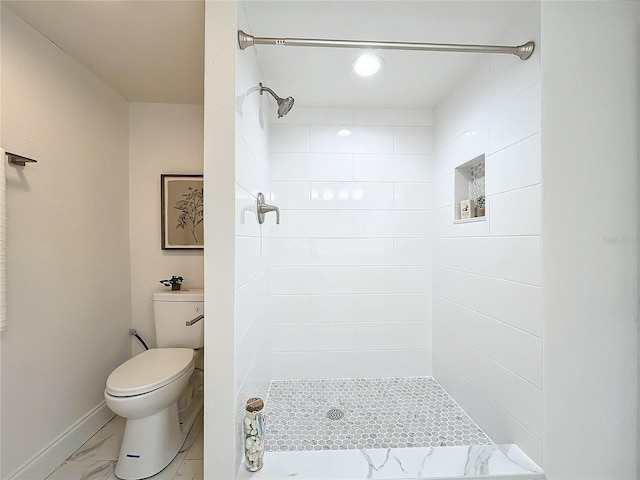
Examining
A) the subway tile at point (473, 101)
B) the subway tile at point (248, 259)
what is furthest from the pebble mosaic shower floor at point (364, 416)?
the subway tile at point (473, 101)

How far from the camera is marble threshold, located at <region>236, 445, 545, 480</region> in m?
1.19

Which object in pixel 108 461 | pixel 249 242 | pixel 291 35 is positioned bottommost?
pixel 108 461

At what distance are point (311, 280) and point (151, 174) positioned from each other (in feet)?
4.56

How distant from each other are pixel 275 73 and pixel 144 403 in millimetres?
1849

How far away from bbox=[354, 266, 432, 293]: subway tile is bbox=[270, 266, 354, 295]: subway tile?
0.08 m

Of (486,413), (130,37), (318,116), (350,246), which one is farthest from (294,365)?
(130,37)

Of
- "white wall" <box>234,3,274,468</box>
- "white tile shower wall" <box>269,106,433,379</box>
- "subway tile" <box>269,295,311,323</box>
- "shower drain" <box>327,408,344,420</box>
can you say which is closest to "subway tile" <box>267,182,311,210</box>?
"white tile shower wall" <box>269,106,433,379</box>

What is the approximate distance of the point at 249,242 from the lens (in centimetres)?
144

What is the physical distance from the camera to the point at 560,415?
1.23 meters

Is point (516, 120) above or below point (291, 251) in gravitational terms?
above

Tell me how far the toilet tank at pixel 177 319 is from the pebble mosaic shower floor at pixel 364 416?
25.0 inches

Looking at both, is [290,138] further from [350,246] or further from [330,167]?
[350,246]

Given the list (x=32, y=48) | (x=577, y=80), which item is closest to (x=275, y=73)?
(x=32, y=48)

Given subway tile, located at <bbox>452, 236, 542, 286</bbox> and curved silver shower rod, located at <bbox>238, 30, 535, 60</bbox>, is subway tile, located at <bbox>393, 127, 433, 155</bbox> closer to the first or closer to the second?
subway tile, located at <bbox>452, 236, 542, 286</bbox>
